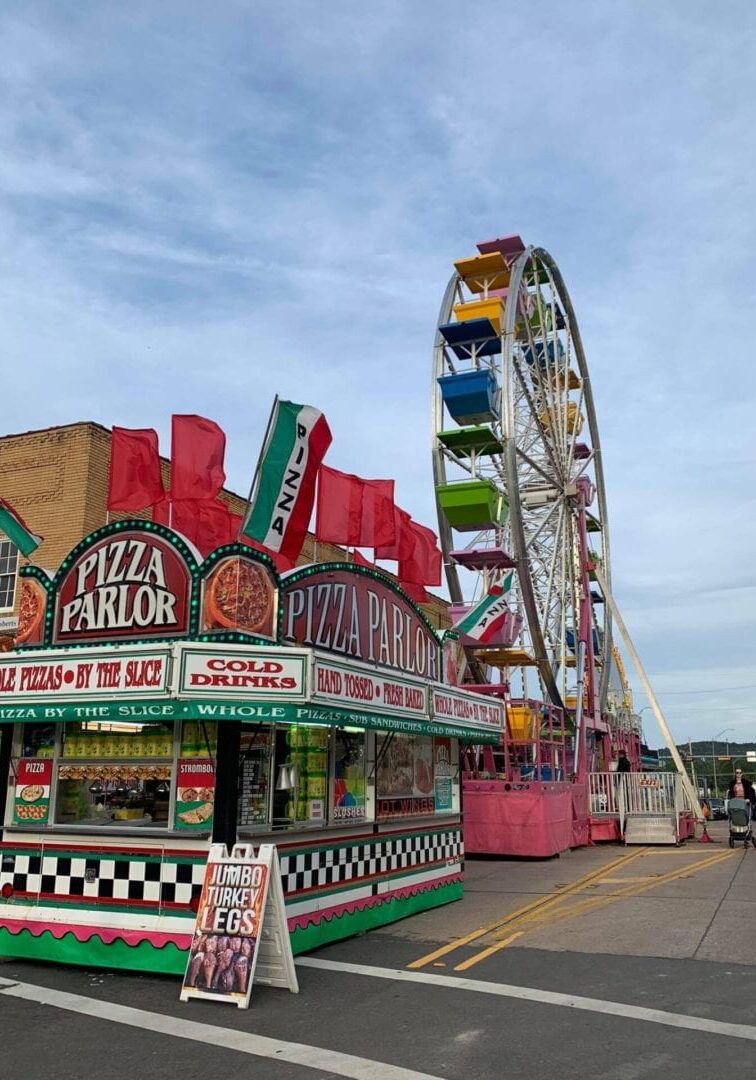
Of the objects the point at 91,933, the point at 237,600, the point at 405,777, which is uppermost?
the point at 237,600

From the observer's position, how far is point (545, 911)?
11438mm

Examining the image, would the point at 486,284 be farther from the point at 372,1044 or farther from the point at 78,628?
the point at 372,1044

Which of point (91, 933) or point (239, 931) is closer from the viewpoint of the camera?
point (239, 931)

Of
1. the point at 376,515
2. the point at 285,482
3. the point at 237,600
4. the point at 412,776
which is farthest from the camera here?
the point at 376,515

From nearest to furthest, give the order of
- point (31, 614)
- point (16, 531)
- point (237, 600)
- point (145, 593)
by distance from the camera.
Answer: point (237, 600) < point (145, 593) < point (31, 614) < point (16, 531)

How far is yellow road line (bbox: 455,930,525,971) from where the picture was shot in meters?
8.38

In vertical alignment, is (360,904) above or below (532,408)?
below

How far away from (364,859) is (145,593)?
12.8ft

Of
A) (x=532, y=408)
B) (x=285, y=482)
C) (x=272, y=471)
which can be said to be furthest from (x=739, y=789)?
(x=272, y=471)

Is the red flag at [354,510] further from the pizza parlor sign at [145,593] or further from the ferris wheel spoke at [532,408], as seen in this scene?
the ferris wheel spoke at [532,408]

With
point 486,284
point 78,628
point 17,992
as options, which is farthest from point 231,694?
point 486,284

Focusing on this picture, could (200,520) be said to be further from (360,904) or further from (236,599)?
(360,904)

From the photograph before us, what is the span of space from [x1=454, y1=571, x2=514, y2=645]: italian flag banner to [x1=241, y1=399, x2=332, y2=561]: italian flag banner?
9.28 m

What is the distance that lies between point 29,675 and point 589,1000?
19.1 feet
